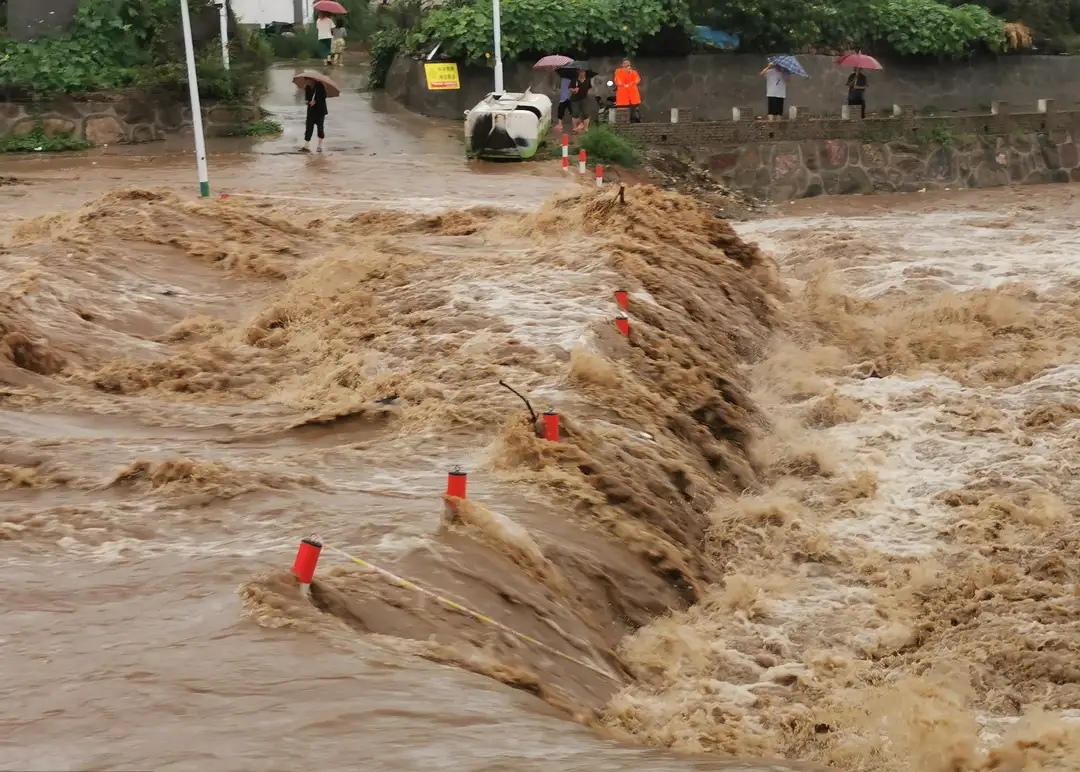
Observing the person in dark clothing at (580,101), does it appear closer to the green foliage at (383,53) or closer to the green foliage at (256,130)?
the green foliage at (256,130)

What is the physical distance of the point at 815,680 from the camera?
6.95 m

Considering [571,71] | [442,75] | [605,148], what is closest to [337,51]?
[442,75]

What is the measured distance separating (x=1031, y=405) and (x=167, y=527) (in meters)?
7.76

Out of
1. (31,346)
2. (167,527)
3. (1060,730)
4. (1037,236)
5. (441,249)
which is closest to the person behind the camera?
(1060,730)

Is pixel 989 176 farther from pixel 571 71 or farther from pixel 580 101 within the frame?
pixel 571 71

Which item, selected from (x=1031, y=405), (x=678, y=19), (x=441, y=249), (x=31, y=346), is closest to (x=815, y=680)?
(x=1031, y=405)

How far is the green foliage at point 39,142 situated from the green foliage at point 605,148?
8.27 meters

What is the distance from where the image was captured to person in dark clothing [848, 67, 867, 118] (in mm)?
26016

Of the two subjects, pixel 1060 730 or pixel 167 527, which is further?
pixel 167 527

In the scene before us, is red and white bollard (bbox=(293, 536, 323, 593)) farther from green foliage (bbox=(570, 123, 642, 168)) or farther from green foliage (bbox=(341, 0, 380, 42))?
green foliage (bbox=(341, 0, 380, 42))

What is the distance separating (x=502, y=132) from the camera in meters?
22.0

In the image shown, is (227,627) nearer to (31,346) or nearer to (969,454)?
(31,346)

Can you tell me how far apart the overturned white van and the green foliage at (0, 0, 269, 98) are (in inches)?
203

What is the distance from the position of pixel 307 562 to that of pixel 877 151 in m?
21.7
